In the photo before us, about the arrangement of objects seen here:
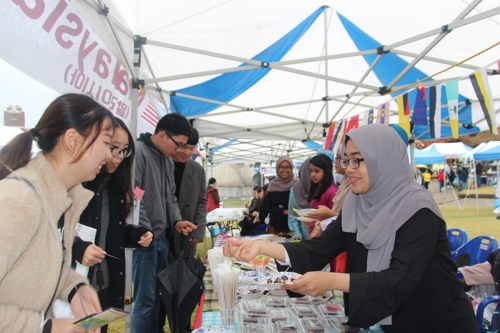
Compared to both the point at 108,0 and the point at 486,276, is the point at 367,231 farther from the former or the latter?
the point at 108,0

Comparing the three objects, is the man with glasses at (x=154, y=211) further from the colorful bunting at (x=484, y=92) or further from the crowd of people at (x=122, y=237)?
the colorful bunting at (x=484, y=92)

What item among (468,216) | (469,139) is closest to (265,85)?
(468,216)

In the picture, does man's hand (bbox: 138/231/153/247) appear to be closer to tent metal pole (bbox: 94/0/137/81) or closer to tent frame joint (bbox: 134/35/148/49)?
tent metal pole (bbox: 94/0/137/81)

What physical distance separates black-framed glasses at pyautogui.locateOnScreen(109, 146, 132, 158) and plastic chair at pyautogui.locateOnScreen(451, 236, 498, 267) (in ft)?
9.28

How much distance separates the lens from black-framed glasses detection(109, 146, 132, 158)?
5.89 feet

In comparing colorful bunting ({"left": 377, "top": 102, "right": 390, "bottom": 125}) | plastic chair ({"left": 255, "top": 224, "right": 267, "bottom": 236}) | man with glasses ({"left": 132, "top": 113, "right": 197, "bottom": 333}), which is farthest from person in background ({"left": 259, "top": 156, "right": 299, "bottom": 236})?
man with glasses ({"left": 132, "top": 113, "right": 197, "bottom": 333})

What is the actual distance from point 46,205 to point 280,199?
3.60m

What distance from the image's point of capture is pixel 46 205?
86cm

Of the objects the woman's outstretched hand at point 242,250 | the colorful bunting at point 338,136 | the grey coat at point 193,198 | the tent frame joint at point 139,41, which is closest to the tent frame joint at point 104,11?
the tent frame joint at point 139,41

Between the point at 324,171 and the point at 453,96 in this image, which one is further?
the point at 324,171

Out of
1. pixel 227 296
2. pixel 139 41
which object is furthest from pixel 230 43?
pixel 227 296

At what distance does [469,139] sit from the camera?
25531 mm

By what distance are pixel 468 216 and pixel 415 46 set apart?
335 inches

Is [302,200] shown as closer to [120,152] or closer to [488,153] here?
[120,152]
